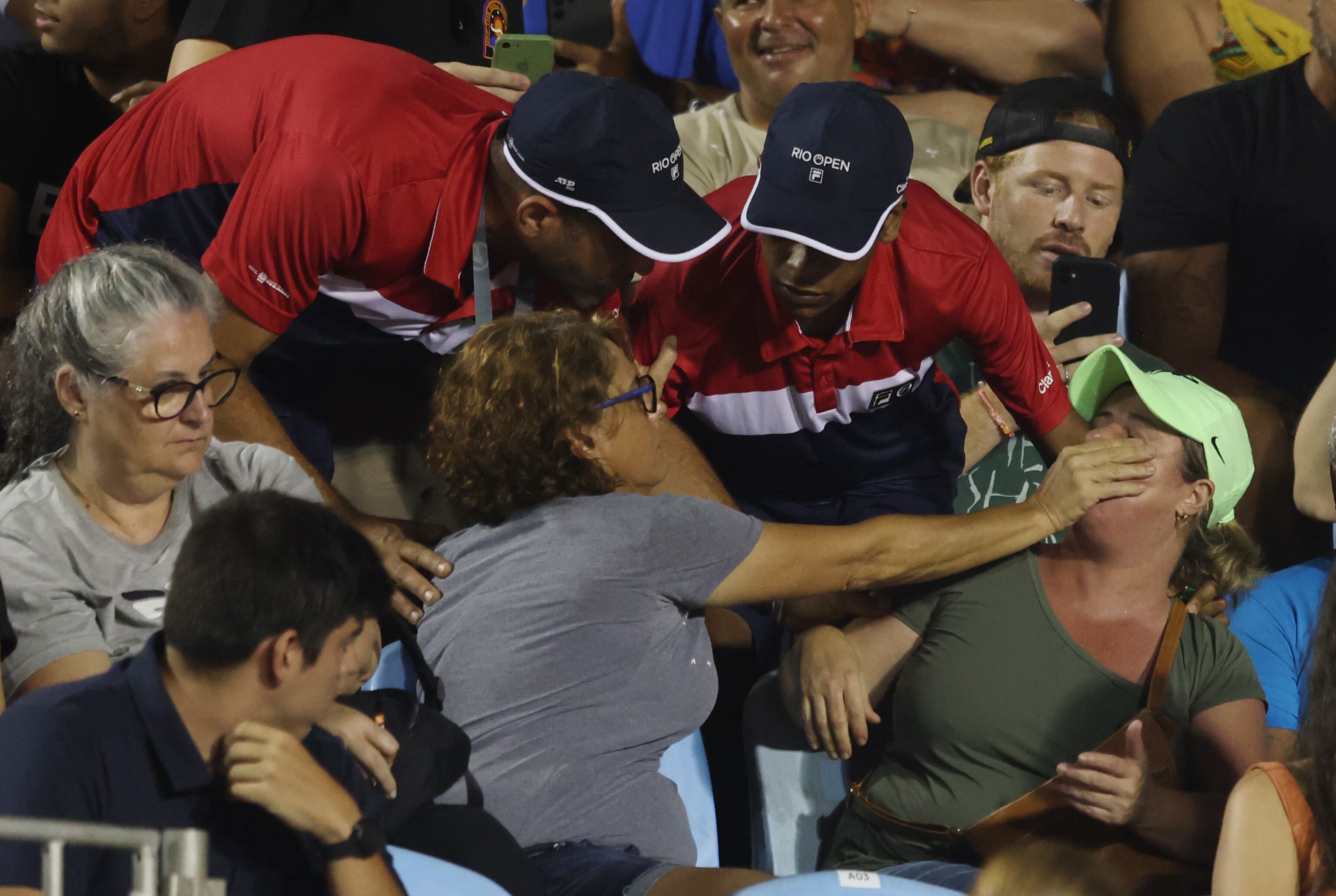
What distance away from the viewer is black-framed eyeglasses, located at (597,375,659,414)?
1880mm

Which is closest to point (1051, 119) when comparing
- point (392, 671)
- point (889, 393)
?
point (889, 393)

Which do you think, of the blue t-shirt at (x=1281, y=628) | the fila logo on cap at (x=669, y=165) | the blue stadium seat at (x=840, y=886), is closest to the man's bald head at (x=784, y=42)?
the fila logo on cap at (x=669, y=165)

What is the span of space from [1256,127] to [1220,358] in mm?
513

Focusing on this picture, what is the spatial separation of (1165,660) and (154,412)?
1426mm

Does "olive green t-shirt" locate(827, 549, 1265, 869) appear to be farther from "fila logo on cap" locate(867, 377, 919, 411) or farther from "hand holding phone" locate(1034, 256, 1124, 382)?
"hand holding phone" locate(1034, 256, 1124, 382)

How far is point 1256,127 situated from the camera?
3145 millimetres

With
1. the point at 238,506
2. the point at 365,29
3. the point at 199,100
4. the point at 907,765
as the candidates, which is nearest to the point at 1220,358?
the point at 907,765

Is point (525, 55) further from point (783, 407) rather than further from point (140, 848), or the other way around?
point (140, 848)

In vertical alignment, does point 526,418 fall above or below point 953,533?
above

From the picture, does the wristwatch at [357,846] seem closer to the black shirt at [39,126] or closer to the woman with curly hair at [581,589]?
the woman with curly hair at [581,589]

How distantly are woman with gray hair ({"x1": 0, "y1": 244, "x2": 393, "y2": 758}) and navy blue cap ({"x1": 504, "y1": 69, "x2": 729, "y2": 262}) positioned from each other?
0.54m

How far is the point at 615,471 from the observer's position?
1.90 m

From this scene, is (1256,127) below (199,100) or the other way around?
below

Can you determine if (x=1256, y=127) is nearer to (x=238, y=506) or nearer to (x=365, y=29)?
(x=365, y=29)
